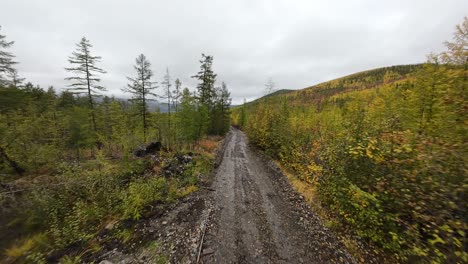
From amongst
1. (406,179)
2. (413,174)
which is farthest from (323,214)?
(413,174)

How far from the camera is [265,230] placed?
18.7 feet

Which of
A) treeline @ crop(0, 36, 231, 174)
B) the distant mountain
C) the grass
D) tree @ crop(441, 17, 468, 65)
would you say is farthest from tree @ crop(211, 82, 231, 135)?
the distant mountain

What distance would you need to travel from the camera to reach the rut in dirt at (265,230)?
4.67m

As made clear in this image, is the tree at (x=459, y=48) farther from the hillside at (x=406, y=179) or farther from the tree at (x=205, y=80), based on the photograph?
the tree at (x=205, y=80)

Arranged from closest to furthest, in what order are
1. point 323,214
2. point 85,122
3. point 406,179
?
point 406,179
point 323,214
point 85,122

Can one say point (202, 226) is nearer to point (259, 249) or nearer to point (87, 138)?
point (259, 249)

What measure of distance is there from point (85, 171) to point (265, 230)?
31.5 feet

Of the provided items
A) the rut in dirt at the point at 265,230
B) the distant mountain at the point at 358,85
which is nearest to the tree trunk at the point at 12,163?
the rut in dirt at the point at 265,230

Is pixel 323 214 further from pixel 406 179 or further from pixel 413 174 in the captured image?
pixel 413 174

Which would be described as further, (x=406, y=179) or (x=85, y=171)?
(x=85, y=171)

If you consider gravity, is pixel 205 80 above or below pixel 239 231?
above

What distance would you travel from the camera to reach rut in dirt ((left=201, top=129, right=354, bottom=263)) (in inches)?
184

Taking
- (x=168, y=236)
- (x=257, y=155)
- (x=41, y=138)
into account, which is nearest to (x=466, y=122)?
(x=168, y=236)

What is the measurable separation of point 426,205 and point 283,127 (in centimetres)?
1072
